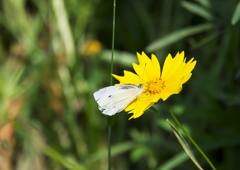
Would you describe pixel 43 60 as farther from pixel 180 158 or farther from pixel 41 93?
pixel 180 158

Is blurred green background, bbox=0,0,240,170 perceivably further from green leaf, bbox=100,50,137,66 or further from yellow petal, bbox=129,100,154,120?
yellow petal, bbox=129,100,154,120

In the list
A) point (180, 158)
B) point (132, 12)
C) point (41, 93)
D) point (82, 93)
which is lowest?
point (180, 158)

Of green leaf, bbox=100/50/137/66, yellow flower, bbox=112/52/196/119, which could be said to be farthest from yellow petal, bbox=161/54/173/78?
green leaf, bbox=100/50/137/66

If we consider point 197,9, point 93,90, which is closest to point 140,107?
point 197,9

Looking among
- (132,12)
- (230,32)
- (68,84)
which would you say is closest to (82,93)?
(68,84)

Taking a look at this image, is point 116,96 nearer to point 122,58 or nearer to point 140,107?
point 140,107

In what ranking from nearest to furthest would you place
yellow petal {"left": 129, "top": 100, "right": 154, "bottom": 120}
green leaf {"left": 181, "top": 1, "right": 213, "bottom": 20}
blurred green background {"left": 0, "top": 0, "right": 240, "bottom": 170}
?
yellow petal {"left": 129, "top": 100, "right": 154, "bottom": 120} → green leaf {"left": 181, "top": 1, "right": 213, "bottom": 20} → blurred green background {"left": 0, "top": 0, "right": 240, "bottom": 170}

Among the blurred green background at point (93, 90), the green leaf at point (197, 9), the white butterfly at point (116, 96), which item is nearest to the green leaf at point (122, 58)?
the blurred green background at point (93, 90)
